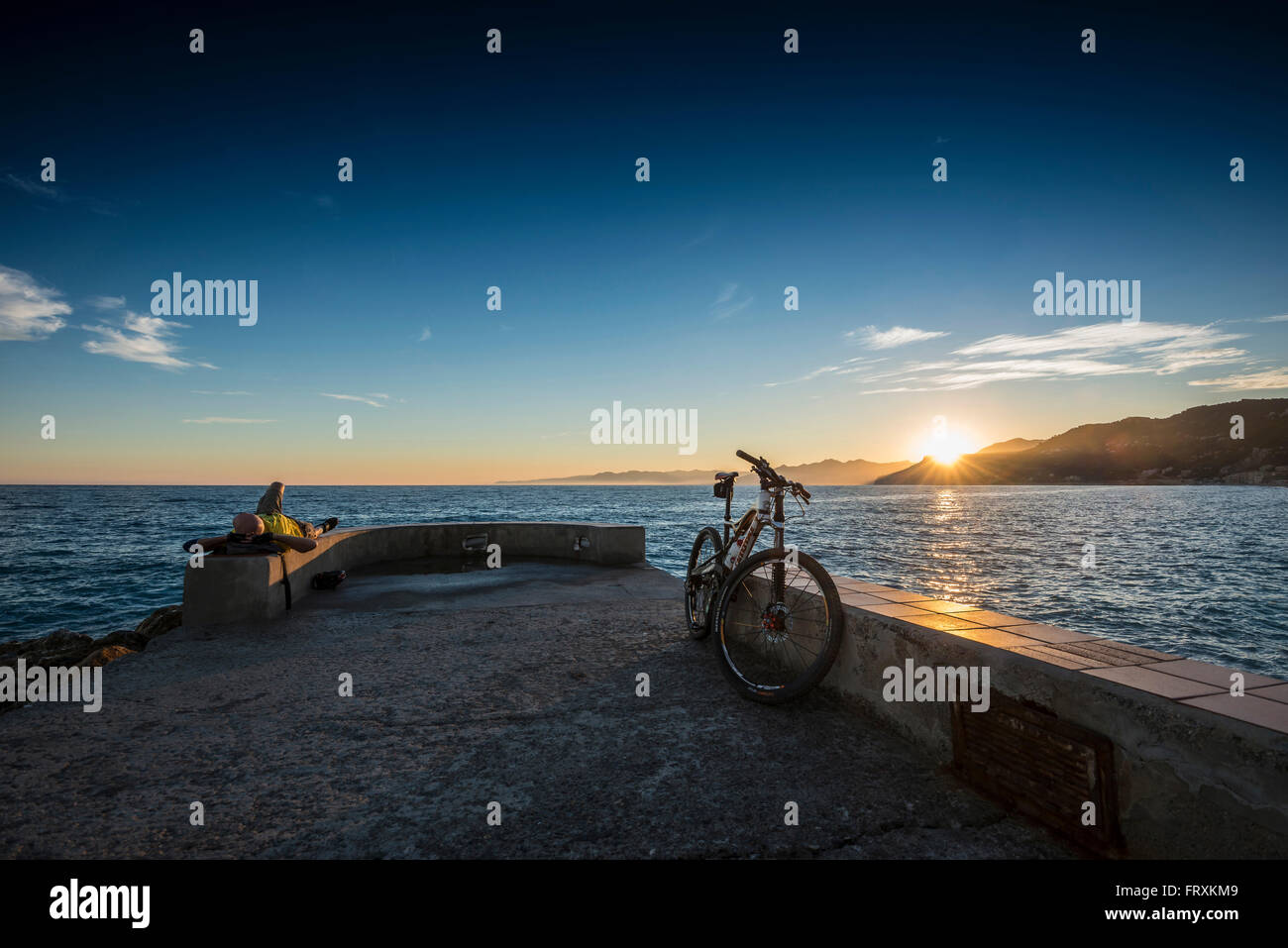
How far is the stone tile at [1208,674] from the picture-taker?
2.38 metres

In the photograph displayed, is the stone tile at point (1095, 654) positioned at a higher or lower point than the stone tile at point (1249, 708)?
lower

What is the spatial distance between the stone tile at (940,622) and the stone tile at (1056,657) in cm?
42

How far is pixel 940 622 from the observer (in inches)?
139

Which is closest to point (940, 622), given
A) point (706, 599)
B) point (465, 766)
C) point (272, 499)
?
point (706, 599)

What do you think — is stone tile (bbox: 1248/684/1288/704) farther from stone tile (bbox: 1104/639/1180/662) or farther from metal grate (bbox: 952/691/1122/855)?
metal grate (bbox: 952/691/1122/855)

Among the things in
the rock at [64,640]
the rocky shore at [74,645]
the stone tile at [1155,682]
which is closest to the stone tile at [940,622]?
the stone tile at [1155,682]

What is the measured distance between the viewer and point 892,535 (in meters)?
47.4

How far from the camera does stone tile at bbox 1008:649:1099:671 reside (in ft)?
8.79

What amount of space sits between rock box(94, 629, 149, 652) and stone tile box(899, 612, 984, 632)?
34.6 feet

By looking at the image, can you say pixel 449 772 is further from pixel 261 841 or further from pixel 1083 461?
pixel 1083 461

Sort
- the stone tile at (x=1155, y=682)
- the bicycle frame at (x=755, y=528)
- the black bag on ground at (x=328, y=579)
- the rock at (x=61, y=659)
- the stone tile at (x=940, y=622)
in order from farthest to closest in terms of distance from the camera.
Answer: the rock at (x=61, y=659) → the black bag on ground at (x=328, y=579) → the bicycle frame at (x=755, y=528) → the stone tile at (x=940, y=622) → the stone tile at (x=1155, y=682)

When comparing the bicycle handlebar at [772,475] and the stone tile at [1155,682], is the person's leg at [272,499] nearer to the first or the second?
the bicycle handlebar at [772,475]
